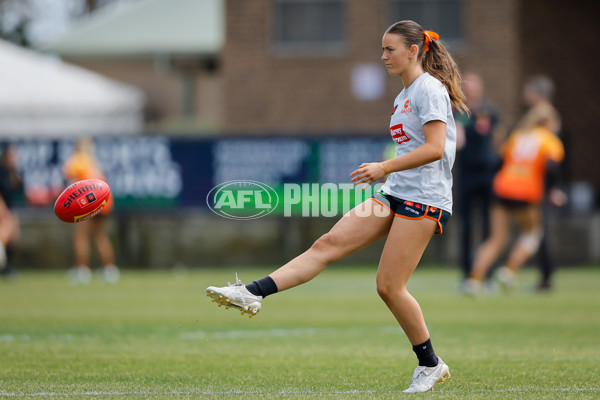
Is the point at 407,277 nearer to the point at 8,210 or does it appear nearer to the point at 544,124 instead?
the point at 544,124

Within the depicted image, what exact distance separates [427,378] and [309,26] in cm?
1805

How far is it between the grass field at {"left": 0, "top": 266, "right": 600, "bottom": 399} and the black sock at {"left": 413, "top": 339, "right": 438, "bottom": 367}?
19 cm

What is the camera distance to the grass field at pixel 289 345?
269 inches

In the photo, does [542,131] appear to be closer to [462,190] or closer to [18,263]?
[462,190]

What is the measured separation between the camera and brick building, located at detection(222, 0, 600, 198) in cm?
2358

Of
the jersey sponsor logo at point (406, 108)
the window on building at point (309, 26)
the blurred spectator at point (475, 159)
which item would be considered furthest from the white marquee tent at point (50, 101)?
the jersey sponsor logo at point (406, 108)

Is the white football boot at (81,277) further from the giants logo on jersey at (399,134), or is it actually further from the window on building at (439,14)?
the giants logo on jersey at (399,134)

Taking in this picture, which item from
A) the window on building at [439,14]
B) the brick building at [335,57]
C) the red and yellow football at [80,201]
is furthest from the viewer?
the window on building at [439,14]

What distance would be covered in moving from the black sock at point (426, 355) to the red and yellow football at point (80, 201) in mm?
2331

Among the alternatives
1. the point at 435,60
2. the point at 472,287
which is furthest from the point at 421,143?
the point at 472,287

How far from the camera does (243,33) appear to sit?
24.1 m

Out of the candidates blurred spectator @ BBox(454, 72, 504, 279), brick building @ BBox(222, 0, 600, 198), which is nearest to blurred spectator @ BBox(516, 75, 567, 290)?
blurred spectator @ BBox(454, 72, 504, 279)

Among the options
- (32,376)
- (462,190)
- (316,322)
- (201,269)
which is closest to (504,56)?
(201,269)

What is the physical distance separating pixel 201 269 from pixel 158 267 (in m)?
0.89
